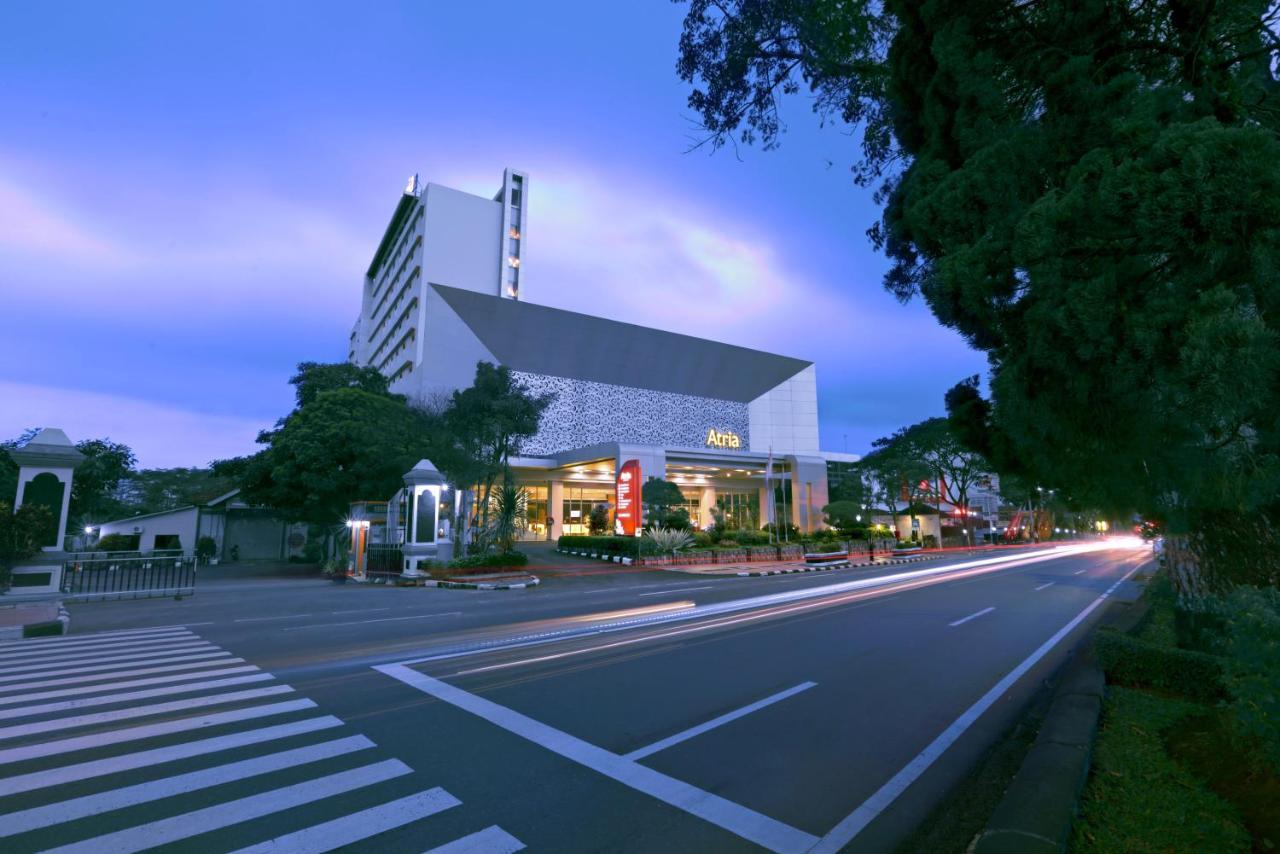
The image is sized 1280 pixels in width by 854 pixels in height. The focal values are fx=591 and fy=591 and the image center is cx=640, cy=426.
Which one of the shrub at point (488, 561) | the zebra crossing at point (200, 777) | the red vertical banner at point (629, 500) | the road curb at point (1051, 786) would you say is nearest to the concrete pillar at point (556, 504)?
the red vertical banner at point (629, 500)

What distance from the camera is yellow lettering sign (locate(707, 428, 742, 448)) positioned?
54438 mm

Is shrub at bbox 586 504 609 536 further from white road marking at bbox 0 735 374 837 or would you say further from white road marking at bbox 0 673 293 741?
white road marking at bbox 0 735 374 837

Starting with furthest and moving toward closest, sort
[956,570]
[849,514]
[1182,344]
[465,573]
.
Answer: [849,514], [956,570], [465,573], [1182,344]

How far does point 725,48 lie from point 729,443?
159 ft

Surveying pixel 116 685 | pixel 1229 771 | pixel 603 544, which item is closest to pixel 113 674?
pixel 116 685

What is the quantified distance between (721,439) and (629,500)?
1086 inches

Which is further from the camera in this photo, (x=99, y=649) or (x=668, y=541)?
(x=668, y=541)

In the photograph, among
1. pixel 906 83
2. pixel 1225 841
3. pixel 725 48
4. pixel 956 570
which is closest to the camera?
pixel 1225 841

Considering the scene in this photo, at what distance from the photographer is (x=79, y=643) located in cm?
950

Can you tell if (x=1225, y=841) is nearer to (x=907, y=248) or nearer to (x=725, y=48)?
(x=907, y=248)

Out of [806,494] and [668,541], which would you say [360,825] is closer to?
[668,541]

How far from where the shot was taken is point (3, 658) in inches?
327

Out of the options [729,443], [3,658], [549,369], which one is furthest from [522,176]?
[3,658]

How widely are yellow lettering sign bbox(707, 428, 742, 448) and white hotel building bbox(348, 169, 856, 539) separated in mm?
134
